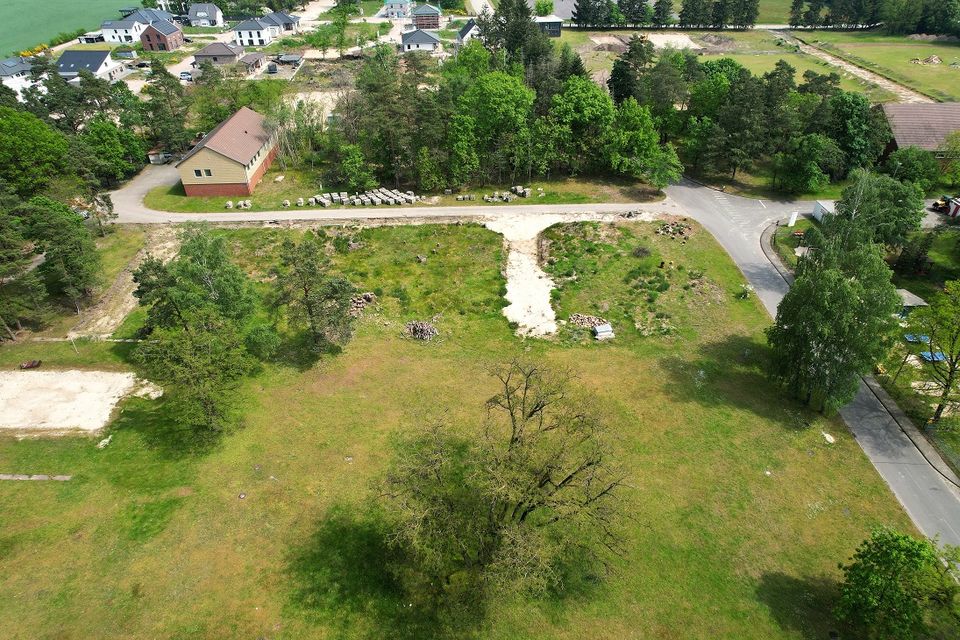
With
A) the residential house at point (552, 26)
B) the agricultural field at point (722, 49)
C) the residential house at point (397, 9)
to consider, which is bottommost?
the agricultural field at point (722, 49)

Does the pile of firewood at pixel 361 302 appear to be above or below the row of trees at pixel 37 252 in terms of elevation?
below


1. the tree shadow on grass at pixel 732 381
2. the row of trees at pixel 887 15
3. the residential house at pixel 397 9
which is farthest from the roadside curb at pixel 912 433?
the residential house at pixel 397 9

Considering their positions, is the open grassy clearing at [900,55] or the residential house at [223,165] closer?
the residential house at [223,165]

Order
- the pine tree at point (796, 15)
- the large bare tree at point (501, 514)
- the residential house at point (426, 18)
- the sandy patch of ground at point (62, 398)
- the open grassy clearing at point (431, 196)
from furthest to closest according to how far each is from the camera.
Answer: the pine tree at point (796, 15), the residential house at point (426, 18), the open grassy clearing at point (431, 196), the sandy patch of ground at point (62, 398), the large bare tree at point (501, 514)

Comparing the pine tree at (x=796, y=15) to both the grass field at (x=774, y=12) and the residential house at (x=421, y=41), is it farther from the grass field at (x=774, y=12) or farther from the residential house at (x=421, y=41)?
the residential house at (x=421, y=41)

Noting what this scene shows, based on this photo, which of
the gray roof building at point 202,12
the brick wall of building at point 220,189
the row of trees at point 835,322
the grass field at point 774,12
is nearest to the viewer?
the row of trees at point 835,322

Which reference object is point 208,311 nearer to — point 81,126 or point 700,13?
point 81,126

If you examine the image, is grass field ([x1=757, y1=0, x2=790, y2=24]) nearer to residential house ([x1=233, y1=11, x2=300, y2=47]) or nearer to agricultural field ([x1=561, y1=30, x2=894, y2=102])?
agricultural field ([x1=561, y1=30, x2=894, y2=102])

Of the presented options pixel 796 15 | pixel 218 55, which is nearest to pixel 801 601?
pixel 218 55
